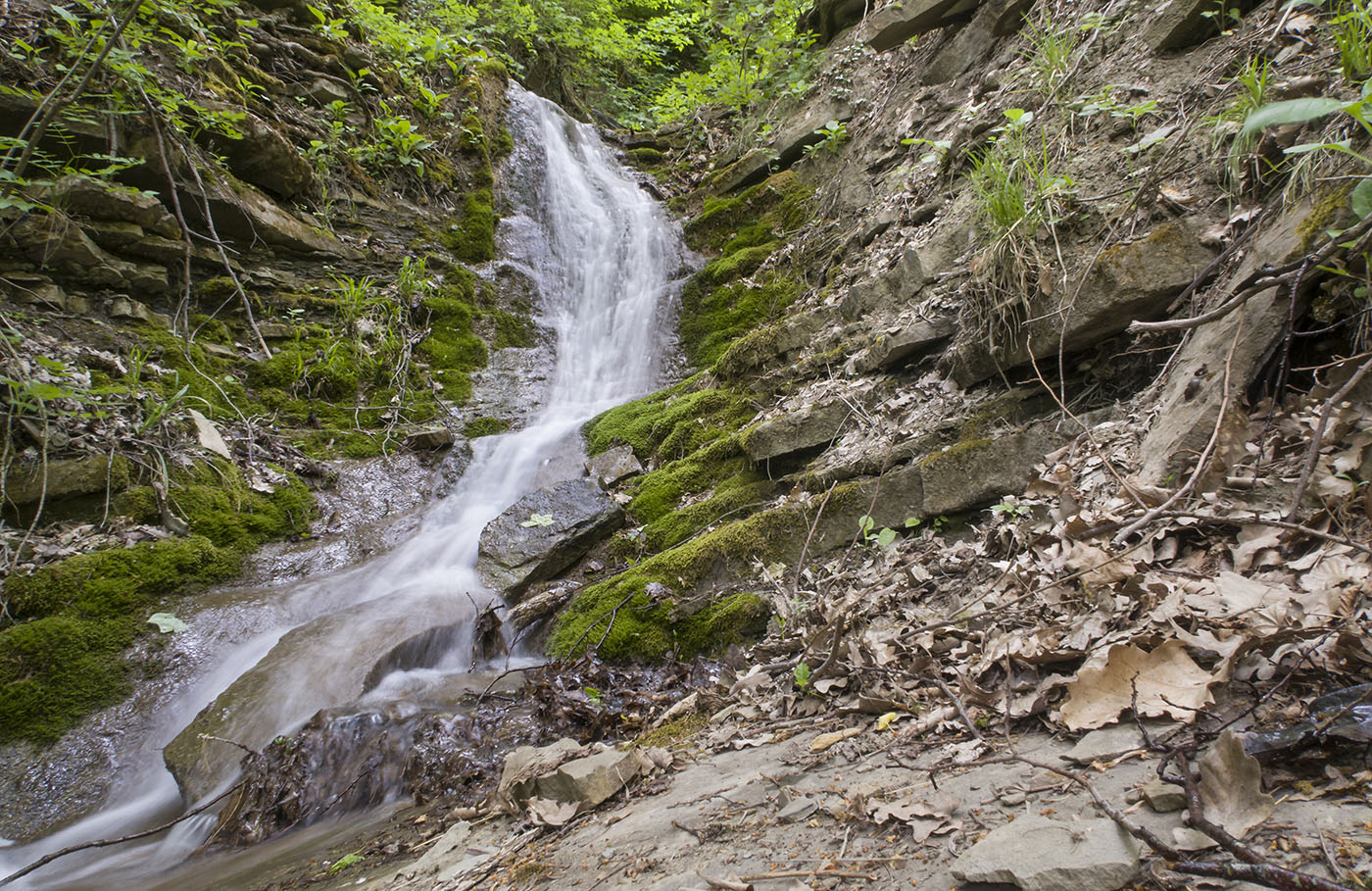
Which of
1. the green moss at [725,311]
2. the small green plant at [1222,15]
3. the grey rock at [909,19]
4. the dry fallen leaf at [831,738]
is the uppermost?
the grey rock at [909,19]

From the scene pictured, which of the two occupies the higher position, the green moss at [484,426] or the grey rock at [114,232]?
the grey rock at [114,232]

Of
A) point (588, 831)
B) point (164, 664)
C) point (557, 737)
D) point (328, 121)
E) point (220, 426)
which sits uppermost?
point (328, 121)

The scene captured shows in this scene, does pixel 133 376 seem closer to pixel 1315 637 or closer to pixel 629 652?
pixel 629 652

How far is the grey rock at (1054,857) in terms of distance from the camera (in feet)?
3.21

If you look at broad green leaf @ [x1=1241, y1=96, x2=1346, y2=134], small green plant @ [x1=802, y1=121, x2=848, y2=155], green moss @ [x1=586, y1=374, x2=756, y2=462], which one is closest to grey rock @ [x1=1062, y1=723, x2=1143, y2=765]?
broad green leaf @ [x1=1241, y1=96, x2=1346, y2=134]

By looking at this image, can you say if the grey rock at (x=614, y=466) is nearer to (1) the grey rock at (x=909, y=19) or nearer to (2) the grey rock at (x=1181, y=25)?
(2) the grey rock at (x=1181, y=25)

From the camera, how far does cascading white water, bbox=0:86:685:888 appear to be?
134 inches

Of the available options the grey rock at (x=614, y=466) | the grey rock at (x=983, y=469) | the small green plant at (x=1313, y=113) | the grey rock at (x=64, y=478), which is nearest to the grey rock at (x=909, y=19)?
the grey rock at (x=614, y=466)

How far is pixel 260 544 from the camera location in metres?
5.30

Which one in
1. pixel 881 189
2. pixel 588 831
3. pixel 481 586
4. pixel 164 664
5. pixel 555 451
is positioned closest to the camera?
pixel 588 831

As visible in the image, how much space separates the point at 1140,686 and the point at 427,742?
3.23m

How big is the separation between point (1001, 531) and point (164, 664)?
5.25m

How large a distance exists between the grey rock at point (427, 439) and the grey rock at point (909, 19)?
20.6 feet

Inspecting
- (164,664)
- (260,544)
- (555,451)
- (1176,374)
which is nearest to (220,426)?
(260,544)
